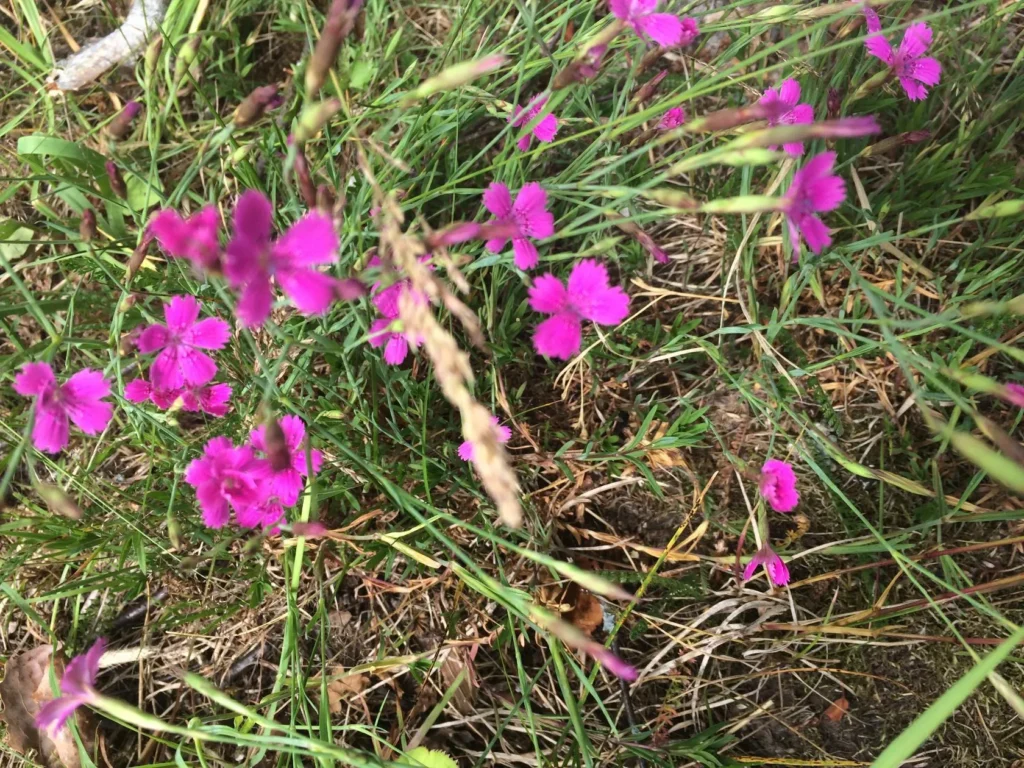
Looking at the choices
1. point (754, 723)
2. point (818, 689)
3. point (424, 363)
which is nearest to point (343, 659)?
point (424, 363)

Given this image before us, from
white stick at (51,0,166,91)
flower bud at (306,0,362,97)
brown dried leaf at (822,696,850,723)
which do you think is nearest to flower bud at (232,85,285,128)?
flower bud at (306,0,362,97)

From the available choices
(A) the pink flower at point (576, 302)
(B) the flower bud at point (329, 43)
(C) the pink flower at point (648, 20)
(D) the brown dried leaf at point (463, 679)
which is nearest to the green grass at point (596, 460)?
(D) the brown dried leaf at point (463, 679)

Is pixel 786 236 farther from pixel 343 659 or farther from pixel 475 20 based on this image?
pixel 343 659

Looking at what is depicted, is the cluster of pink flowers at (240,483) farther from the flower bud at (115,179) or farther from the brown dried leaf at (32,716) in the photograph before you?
the brown dried leaf at (32,716)

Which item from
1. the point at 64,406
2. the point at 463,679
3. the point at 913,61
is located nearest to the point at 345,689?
the point at 463,679

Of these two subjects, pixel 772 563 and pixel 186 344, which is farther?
pixel 772 563

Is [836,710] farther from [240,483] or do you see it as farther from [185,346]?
[185,346]

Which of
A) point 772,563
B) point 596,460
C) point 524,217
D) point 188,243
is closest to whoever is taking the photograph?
point 188,243
